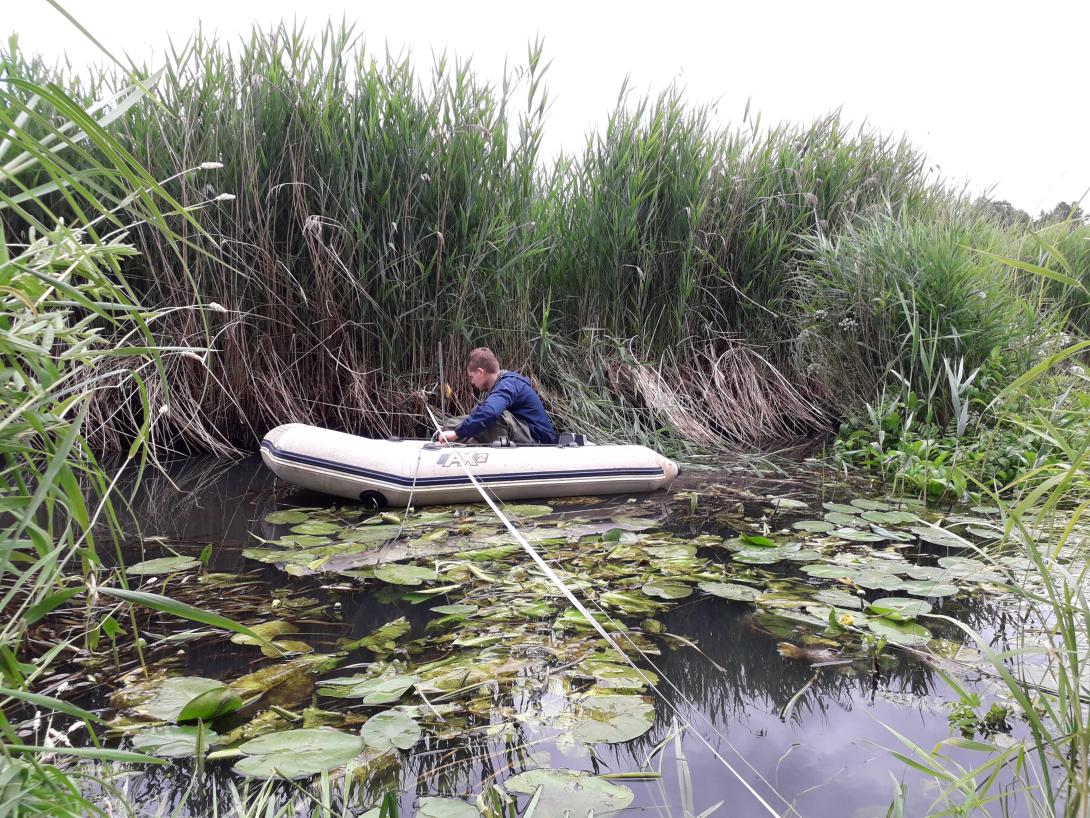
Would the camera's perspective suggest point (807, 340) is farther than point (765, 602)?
Yes

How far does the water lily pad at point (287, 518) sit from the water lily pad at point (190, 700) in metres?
1.91

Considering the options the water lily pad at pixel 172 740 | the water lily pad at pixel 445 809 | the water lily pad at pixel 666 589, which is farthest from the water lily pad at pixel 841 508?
the water lily pad at pixel 172 740

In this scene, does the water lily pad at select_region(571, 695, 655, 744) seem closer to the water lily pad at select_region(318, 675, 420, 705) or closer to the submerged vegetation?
the submerged vegetation

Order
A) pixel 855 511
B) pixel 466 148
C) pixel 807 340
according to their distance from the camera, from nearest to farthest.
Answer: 1. pixel 855 511
2. pixel 466 148
3. pixel 807 340

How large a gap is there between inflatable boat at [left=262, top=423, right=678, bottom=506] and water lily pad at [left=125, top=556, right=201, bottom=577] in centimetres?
115

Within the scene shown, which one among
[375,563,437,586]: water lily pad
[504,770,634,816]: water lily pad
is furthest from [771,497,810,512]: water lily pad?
[504,770,634,816]: water lily pad

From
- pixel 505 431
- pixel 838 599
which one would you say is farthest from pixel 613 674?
pixel 505 431

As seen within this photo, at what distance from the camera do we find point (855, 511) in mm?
4211

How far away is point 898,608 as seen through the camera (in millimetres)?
2709

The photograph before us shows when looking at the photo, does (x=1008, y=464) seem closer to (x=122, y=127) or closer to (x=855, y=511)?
(x=855, y=511)

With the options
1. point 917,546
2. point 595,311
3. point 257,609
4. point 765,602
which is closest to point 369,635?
point 257,609

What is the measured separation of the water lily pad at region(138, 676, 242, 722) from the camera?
1.95 meters

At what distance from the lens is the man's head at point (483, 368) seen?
520 cm

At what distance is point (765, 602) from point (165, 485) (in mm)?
3934
